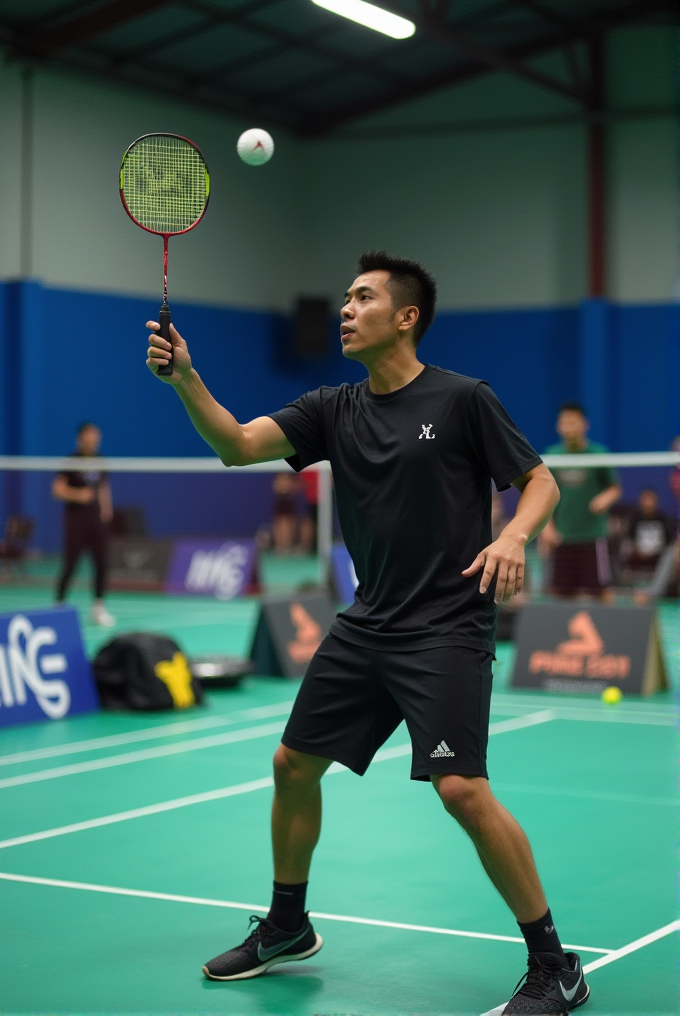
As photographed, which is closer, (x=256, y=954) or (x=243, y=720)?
(x=256, y=954)

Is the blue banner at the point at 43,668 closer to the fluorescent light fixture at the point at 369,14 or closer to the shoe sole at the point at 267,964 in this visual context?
the fluorescent light fixture at the point at 369,14

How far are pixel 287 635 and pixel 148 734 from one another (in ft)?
7.98

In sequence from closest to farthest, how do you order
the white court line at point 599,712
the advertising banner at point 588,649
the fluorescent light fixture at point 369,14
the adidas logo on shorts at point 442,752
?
the adidas logo on shorts at point 442,752 → the white court line at point 599,712 → the fluorescent light fixture at point 369,14 → the advertising banner at point 588,649

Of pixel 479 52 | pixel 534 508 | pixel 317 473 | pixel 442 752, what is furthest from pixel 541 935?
pixel 479 52

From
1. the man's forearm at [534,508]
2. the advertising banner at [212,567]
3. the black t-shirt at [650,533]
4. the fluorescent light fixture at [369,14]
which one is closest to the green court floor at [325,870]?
the man's forearm at [534,508]

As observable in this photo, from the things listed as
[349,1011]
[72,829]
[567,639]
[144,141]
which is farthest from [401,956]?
[567,639]

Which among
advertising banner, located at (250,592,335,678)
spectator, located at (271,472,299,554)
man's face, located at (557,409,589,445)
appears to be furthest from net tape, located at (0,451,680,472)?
spectator, located at (271,472,299,554)

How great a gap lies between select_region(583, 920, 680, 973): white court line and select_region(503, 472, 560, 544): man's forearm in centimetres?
145

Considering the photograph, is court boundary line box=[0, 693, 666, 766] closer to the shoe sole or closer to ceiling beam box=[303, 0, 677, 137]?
the shoe sole

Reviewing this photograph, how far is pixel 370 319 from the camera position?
415cm

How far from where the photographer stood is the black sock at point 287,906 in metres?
4.22

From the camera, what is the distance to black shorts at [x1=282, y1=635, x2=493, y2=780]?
3.77m

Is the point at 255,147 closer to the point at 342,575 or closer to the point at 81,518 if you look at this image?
the point at 342,575

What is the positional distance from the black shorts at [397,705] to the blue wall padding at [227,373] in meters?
16.4
